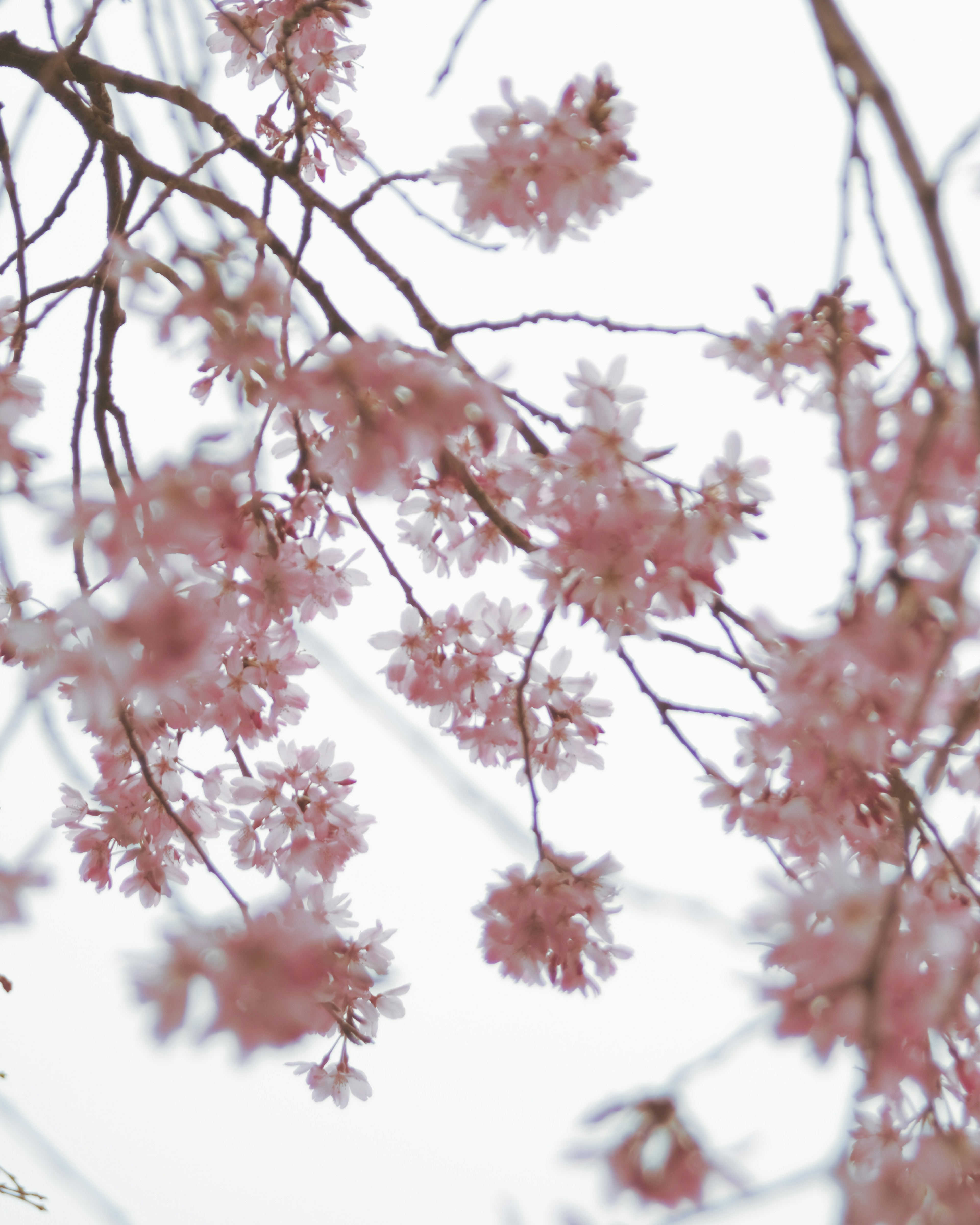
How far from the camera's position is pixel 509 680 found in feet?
4.41

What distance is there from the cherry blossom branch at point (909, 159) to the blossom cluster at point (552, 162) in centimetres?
53

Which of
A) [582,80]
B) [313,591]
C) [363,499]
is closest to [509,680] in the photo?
[313,591]

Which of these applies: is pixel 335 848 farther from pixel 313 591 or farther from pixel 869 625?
pixel 869 625

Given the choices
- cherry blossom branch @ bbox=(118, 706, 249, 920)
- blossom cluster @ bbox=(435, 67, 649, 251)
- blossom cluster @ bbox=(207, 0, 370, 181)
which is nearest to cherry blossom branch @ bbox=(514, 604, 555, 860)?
cherry blossom branch @ bbox=(118, 706, 249, 920)

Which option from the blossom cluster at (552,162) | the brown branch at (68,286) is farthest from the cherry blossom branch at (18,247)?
the blossom cluster at (552,162)

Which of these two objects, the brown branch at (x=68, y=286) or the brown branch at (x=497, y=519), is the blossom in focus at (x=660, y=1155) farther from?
the brown branch at (x=68, y=286)

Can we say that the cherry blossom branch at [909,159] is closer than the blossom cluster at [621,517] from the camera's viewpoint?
Yes

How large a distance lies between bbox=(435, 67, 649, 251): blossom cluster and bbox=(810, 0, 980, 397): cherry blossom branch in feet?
1.73

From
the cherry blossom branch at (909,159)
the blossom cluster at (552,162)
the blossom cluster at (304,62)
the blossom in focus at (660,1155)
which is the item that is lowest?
the blossom in focus at (660,1155)

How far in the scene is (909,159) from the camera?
530mm

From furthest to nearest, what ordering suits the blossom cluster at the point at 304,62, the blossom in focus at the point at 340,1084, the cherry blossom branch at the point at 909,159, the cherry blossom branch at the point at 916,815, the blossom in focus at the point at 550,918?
the blossom cluster at the point at 304,62 → the blossom in focus at the point at 340,1084 → the blossom in focus at the point at 550,918 → the cherry blossom branch at the point at 916,815 → the cherry blossom branch at the point at 909,159

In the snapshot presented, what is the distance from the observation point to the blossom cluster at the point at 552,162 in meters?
1.07

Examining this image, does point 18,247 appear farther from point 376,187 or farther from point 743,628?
point 743,628

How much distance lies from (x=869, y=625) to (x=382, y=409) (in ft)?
1.63
